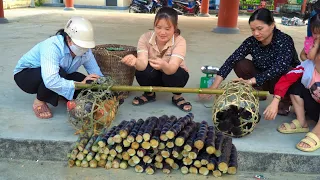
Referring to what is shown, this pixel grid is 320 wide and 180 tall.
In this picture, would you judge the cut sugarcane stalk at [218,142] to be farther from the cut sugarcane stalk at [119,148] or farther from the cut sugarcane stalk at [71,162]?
the cut sugarcane stalk at [71,162]

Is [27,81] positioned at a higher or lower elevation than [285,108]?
higher

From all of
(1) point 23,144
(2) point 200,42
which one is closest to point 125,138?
(1) point 23,144

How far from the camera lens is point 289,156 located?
2.37m

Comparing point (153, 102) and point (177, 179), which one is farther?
point (153, 102)

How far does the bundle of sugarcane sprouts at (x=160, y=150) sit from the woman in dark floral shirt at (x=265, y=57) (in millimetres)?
743

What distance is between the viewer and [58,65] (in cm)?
263

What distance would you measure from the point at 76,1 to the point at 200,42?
39.8ft

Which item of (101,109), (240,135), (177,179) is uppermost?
(101,109)

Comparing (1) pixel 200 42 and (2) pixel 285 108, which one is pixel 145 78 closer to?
(2) pixel 285 108

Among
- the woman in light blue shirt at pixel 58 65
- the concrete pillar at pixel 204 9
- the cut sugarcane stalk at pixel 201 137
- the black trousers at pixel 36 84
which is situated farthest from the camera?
the concrete pillar at pixel 204 9

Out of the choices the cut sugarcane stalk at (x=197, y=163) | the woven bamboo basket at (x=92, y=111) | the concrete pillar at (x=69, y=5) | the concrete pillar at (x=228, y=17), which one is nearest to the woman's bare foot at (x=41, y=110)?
the woven bamboo basket at (x=92, y=111)

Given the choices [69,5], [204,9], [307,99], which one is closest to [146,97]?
[307,99]

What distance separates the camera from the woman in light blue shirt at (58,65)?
101 inches

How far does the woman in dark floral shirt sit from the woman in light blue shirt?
1.13m
